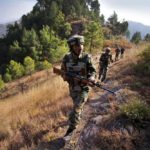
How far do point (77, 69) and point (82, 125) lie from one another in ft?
5.05

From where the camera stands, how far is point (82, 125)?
712 centimetres

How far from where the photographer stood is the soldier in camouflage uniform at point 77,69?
605 centimetres

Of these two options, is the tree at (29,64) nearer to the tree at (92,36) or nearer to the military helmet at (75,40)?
the tree at (92,36)

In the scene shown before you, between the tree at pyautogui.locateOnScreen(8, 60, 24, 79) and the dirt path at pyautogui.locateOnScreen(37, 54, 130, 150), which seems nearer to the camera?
the dirt path at pyautogui.locateOnScreen(37, 54, 130, 150)

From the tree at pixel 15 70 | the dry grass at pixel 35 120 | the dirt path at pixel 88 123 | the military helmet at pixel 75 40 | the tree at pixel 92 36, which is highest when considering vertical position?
the military helmet at pixel 75 40

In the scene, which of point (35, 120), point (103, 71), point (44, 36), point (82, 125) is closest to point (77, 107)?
point (82, 125)

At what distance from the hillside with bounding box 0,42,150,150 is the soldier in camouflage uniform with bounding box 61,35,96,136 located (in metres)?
0.53

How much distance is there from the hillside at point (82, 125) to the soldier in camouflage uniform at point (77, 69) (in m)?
0.53

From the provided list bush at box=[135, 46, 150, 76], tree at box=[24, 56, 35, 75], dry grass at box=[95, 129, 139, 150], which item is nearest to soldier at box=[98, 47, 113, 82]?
bush at box=[135, 46, 150, 76]

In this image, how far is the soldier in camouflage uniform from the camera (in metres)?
6.05

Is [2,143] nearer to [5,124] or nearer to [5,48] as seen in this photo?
[5,124]

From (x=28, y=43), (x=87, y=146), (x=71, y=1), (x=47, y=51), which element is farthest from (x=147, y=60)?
(x=71, y=1)

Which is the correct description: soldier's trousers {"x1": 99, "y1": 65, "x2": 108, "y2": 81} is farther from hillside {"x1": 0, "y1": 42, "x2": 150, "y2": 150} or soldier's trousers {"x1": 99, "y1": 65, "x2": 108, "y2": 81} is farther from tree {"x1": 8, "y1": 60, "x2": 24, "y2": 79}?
tree {"x1": 8, "y1": 60, "x2": 24, "y2": 79}

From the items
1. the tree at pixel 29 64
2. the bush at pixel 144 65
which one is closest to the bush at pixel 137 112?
the bush at pixel 144 65
